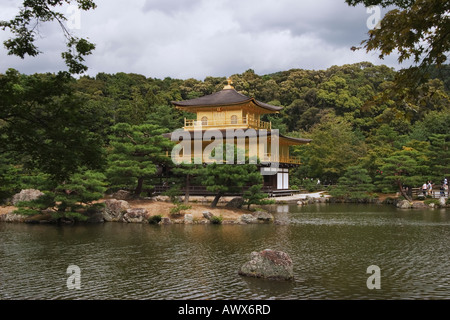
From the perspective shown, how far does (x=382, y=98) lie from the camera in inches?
234

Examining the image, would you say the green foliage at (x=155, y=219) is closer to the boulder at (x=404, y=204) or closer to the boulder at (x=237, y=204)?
the boulder at (x=237, y=204)

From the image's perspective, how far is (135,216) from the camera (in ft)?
62.8

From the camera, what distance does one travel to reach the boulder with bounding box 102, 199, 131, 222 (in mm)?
19422

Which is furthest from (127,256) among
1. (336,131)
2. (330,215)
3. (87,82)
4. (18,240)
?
(87,82)

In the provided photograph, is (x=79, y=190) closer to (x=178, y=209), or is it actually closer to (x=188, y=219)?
(x=178, y=209)

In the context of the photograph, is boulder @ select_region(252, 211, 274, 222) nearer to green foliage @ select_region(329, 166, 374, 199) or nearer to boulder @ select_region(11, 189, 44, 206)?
boulder @ select_region(11, 189, 44, 206)

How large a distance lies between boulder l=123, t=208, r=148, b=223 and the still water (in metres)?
0.78

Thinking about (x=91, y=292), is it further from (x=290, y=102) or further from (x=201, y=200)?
(x=290, y=102)

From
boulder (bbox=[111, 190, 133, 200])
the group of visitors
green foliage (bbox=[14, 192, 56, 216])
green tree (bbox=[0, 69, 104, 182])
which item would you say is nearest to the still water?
green foliage (bbox=[14, 192, 56, 216])

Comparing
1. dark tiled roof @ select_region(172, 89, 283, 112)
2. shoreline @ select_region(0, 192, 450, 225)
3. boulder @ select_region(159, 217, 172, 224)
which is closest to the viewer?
boulder @ select_region(159, 217, 172, 224)

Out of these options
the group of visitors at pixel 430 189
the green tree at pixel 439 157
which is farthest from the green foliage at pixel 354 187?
the green tree at pixel 439 157

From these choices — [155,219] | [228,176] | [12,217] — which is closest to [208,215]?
[228,176]
